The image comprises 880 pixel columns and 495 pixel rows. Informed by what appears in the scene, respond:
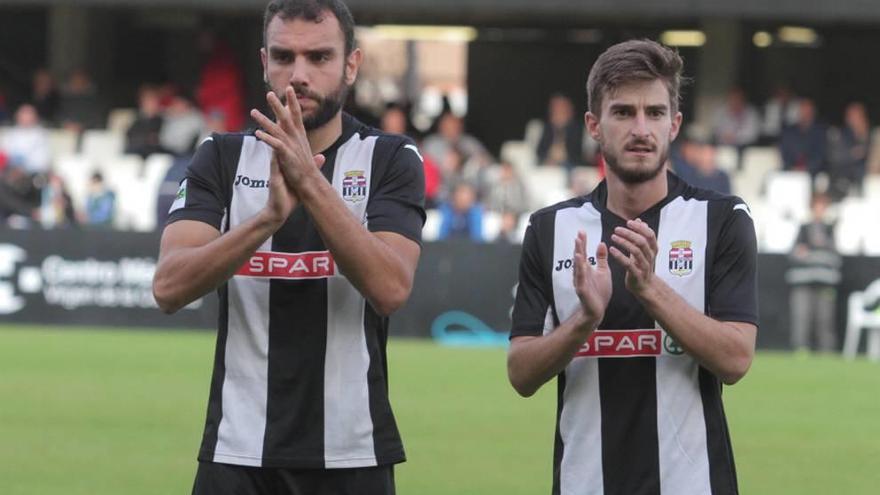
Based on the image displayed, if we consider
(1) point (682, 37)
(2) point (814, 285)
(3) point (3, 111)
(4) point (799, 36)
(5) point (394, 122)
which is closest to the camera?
(2) point (814, 285)

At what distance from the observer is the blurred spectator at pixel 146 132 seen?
74.2 ft

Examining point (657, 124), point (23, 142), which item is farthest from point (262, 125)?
point (23, 142)

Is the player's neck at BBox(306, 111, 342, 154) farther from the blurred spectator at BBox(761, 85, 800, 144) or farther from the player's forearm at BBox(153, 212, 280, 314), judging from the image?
the blurred spectator at BBox(761, 85, 800, 144)

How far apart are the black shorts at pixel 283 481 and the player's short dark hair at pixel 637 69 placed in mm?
1153

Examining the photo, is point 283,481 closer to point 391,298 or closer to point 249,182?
point 391,298

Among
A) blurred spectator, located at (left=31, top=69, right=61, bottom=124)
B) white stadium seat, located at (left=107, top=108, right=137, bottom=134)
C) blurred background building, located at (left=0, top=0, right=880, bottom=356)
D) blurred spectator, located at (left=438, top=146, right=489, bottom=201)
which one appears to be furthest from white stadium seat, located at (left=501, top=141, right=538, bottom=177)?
blurred spectator, located at (left=31, top=69, right=61, bottom=124)

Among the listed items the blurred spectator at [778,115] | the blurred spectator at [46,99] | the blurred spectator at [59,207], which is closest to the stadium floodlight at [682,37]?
the blurred spectator at [778,115]

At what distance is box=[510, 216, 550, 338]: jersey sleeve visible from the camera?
4.54 m

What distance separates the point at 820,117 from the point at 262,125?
24114 mm

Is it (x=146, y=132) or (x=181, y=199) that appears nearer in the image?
(x=181, y=199)

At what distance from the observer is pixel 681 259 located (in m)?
4.54

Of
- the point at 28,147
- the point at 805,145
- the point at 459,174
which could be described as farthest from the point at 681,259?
the point at 28,147

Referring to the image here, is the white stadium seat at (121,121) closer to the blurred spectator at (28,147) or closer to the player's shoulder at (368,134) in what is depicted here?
the blurred spectator at (28,147)

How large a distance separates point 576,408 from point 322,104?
3.37 feet
